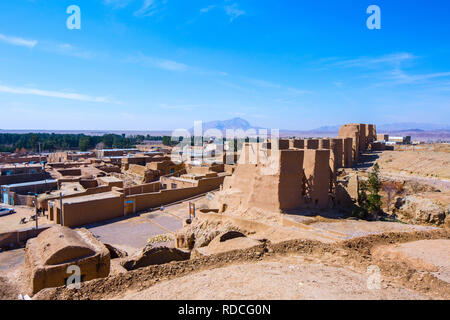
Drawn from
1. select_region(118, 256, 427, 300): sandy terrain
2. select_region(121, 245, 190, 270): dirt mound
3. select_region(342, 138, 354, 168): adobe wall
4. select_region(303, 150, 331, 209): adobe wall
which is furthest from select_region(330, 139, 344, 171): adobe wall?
select_region(118, 256, 427, 300): sandy terrain

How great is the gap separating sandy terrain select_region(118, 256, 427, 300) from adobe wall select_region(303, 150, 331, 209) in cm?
778

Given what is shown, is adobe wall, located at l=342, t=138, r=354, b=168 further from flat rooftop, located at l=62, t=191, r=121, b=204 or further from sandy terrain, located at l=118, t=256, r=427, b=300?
sandy terrain, located at l=118, t=256, r=427, b=300

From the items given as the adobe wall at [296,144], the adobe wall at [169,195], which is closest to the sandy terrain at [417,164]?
the adobe wall at [296,144]

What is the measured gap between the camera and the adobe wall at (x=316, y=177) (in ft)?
46.6

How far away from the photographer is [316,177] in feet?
46.8

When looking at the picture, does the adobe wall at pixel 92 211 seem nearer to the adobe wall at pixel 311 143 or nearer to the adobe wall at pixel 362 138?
the adobe wall at pixel 311 143

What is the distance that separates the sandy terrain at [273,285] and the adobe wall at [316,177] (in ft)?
25.5

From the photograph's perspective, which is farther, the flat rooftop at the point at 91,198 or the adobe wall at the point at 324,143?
the adobe wall at the point at 324,143

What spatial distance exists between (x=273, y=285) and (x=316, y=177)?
9.71m

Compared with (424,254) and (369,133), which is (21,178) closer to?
(424,254)

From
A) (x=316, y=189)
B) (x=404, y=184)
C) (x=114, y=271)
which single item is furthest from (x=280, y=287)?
(x=404, y=184)

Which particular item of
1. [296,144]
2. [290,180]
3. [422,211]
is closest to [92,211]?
[290,180]
